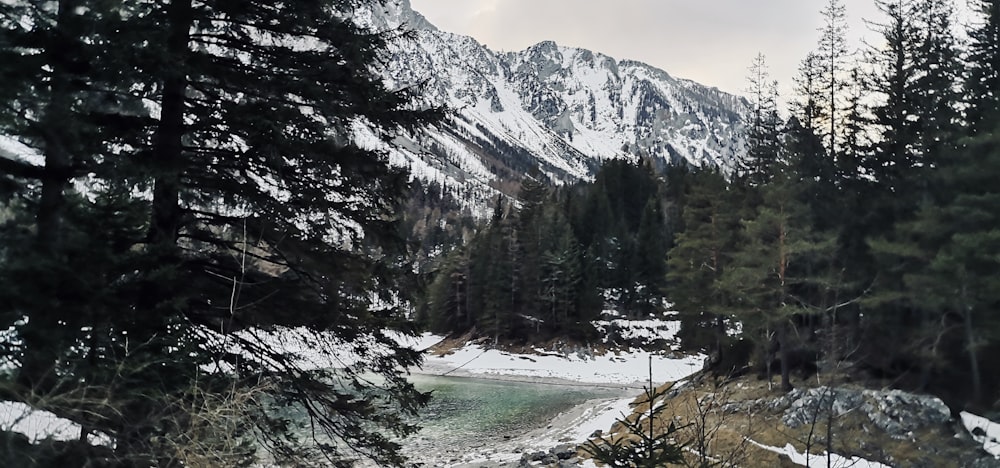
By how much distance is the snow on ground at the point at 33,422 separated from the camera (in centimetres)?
296

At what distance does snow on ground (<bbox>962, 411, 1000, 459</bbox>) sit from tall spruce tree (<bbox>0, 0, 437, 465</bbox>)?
48.6ft

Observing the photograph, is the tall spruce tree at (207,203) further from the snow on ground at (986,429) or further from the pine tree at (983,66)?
the pine tree at (983,66)

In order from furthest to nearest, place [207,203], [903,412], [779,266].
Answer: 1. [779,266]
2. [903,412]
3. [207,203]

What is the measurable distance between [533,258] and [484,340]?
923 cm

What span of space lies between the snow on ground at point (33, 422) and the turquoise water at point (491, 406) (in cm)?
1440

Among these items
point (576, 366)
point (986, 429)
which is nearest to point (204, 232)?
point (986, 429)

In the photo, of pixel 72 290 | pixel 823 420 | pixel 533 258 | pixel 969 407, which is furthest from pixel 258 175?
pixel 533 258

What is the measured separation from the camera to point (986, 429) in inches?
539

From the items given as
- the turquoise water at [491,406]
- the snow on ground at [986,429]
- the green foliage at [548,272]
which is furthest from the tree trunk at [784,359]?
the green foliage at [548,272]

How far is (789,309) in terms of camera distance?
65.0 feet

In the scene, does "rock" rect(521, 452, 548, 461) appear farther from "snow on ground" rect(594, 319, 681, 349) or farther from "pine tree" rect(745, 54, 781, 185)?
"snow on ground" rect(594, 319, 681, 349)

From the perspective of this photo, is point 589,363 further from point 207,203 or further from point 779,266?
point 207,203

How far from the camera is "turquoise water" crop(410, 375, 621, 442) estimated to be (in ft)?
80.1

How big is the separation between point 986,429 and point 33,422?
17877 millimetres
